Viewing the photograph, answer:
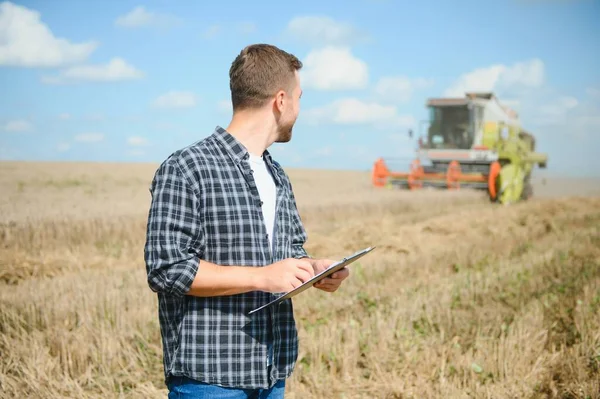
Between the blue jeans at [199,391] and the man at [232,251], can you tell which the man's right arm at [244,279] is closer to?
the man at [232,251]

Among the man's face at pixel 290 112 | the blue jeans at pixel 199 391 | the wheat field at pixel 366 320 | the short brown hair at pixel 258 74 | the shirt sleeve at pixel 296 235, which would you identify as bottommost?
the wheat field at pixel 366 320

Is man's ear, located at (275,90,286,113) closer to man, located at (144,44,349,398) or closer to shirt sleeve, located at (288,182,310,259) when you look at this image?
man, located at (144,44,349,398)

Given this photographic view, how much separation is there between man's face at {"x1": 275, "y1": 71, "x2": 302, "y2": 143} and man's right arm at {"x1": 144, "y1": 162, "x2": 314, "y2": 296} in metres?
0.43

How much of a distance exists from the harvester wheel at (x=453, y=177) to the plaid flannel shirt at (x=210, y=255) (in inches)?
665

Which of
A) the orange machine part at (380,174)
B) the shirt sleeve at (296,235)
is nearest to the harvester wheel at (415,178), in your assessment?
the orange machine part at (380,174)

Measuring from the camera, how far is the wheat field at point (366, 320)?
4.20m

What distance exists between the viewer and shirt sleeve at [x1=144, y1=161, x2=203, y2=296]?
1.90 m

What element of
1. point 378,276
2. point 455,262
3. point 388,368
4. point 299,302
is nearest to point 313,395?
point 388,368

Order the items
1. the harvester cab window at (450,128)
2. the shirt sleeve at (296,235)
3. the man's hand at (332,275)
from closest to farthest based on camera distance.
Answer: the man's hand at (332,275)
the shirt sleeve at (296,235)
the harvester cab window at (450,128)

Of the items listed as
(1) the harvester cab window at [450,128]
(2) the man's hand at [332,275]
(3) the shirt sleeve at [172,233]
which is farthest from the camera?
(1) the harvester cab window at [450,128]

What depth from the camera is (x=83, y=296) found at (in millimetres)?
5609

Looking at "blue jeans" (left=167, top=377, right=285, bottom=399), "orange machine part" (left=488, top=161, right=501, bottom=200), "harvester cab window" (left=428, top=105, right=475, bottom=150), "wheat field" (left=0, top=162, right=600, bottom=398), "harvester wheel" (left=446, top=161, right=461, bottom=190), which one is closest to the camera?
"blue jeans" (left=167, top=377, right=285, bottom=399)

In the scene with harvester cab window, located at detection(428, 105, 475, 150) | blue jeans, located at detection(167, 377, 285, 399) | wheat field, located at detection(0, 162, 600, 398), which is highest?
harvester cab window, located at detection(428, 105, 475, 150)

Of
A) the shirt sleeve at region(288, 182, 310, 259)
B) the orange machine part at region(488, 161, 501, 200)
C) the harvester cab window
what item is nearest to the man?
the shirt sleeve at region(288, 182, 310, 259)
